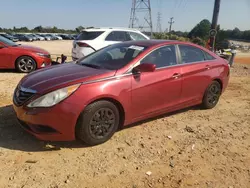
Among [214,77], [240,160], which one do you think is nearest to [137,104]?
[240,160]

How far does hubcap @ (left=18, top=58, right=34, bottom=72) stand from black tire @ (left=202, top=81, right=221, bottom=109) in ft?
19.9

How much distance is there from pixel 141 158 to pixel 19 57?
6.78 m

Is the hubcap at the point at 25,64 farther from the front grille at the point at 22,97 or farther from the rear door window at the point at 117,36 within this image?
the front grille at the point at 22,97

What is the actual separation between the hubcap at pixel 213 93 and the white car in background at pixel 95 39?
5.02m

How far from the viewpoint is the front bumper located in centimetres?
356

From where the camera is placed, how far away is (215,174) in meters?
3.40

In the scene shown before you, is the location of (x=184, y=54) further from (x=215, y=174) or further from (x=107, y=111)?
(x=215, y=174)

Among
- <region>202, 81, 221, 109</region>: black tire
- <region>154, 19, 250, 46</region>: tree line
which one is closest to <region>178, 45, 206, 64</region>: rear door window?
<region>202, 81, 221, 109</region>: black tire

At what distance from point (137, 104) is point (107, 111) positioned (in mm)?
594

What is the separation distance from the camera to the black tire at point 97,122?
3719mm

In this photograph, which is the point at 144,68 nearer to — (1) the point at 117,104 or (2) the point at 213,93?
(1) the point at 117,104

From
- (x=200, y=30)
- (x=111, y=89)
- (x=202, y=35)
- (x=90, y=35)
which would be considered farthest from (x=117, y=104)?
(x=200, y=30)

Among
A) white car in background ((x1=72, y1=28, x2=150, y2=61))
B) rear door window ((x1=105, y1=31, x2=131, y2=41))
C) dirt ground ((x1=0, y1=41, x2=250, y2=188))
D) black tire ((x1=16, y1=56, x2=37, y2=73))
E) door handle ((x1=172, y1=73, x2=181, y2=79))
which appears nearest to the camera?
dirt ground ((x1=0, y1=41, x2=250, y2=188))

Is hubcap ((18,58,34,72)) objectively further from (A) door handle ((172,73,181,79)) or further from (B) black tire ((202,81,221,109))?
(B) black tire ((202,81,221,109))
